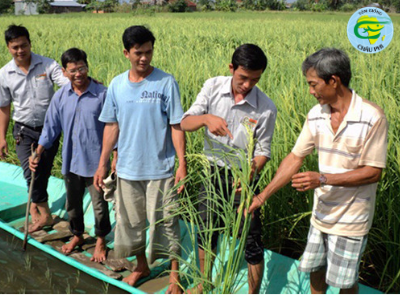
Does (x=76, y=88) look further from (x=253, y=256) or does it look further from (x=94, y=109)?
(x=253, y=256)

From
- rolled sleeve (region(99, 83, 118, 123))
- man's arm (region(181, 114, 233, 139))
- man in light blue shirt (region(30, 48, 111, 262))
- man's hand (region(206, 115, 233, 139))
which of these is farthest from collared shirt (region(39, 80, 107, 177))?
man's hand (region(206, 115, 233, 139))

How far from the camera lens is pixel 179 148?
2404 mm

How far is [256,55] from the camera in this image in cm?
196

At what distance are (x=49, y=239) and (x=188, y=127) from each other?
67.2 inches

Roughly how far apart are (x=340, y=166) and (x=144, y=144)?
1081 millimetres

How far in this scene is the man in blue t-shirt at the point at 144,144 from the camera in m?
2.38

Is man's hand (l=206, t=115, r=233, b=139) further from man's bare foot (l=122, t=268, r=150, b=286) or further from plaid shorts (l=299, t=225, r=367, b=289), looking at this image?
man's bare foot (l=122, t=268, r=150, b=286)

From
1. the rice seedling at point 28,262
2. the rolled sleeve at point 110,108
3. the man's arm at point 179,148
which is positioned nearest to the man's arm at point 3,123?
the rice seedling at point 28,262

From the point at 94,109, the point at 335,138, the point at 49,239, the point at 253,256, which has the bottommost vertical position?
the point at 49,239

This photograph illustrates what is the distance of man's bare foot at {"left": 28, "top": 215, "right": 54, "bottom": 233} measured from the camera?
3.39 metres

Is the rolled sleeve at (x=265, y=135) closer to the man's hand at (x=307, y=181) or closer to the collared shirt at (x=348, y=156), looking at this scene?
the collared shirt at (x=348, y=156)

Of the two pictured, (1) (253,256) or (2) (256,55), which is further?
(1) (253,256)

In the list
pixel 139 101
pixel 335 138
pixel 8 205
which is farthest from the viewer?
pixel 8 205

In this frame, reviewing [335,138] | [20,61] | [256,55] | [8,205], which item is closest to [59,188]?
[8,205]
